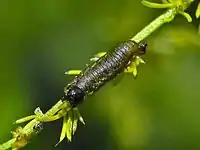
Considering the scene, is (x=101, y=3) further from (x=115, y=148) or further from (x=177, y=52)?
(x=115, y=148)

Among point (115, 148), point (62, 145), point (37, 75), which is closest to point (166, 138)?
point (115, 148)

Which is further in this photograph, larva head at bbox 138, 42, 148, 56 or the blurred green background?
the blurred green background

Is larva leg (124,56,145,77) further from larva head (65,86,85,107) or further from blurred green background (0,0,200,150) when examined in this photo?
blurred green background (0,0,200,150)

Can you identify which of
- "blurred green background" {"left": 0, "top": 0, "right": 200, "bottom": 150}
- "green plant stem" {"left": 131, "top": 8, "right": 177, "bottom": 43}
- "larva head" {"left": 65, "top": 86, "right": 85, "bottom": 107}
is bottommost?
"larva head" {"left": 65, "top": 86, "right": 85, "bottom": 107}

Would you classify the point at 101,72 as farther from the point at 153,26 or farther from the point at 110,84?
the point at 110,84

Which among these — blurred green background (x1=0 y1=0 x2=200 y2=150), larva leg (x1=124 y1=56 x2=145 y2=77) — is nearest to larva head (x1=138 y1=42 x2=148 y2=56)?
larva leg (x1=124 y1=56 x2=145 y2=77)

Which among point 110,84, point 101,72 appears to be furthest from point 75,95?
point 110,84

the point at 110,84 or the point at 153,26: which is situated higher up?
the point at 110,84
